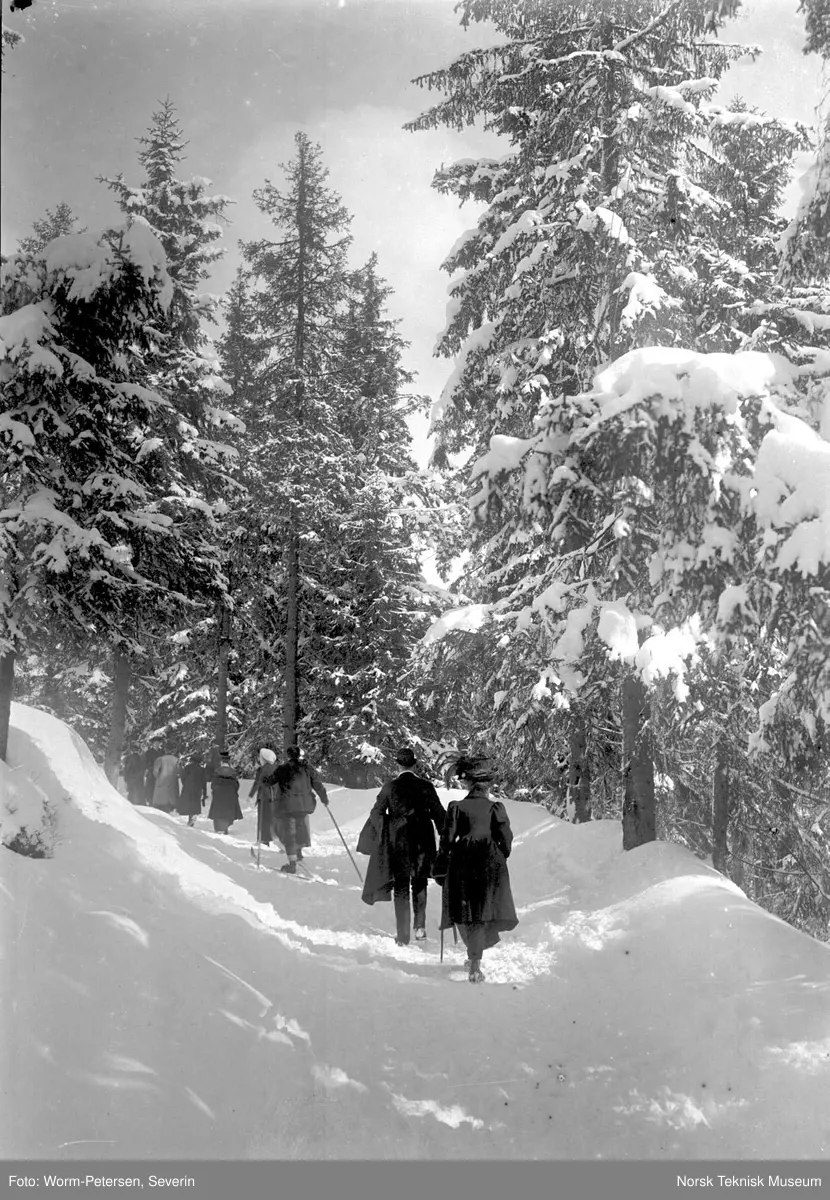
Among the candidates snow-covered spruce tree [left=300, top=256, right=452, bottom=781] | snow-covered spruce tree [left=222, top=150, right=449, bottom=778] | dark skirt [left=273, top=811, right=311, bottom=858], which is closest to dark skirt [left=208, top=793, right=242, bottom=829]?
snow-covered spruce tree [left=222, top=150, right=449, bottom=778]

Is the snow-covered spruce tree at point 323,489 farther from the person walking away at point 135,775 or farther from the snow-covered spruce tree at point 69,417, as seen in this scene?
the snow-covered spruce tree at point 69,417

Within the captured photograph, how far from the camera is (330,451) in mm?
20922

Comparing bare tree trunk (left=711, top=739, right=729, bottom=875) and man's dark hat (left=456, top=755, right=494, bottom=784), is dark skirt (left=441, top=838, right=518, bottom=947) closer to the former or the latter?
man's dark hat (left=456, top=755, right=494, bottom=784)

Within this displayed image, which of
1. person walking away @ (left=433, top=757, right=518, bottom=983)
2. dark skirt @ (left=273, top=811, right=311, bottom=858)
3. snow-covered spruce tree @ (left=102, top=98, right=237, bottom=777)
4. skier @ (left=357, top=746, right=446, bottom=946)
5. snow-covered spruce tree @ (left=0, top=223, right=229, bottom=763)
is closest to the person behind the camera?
person walking away @ (left=433, top=757, right=518, bottom=983)

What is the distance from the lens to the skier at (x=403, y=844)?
8.66 m

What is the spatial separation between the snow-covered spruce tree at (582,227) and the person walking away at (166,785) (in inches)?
394

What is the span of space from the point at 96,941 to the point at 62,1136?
4.45 ft

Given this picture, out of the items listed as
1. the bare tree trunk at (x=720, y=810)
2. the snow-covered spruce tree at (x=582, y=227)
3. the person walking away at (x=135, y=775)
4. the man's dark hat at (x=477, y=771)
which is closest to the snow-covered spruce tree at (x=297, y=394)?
the person walking away at (x=135, y=775)

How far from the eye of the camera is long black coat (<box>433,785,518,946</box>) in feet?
24.5

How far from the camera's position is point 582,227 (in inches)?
369

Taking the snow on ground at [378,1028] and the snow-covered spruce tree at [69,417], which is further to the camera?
the snow-covered spruce tree at [69,417]

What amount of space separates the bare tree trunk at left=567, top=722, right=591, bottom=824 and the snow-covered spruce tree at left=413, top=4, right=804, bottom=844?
97.4 inches
